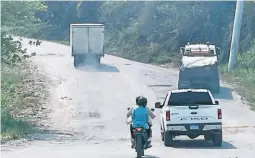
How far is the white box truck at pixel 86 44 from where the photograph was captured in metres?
56.4

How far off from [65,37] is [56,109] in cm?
5156

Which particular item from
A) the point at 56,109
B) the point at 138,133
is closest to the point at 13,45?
the point at 56,109

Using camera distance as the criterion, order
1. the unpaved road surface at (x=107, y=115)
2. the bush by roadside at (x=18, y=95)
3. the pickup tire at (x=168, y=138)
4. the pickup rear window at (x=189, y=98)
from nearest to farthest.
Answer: the unpaved road surface at (x=107, y=115), the pickup tire at (x=168, y=138), the pickup rear window at (x=189, y=98), the bush by roadside at (x=18, y=95)

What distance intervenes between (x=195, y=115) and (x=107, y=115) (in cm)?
1297

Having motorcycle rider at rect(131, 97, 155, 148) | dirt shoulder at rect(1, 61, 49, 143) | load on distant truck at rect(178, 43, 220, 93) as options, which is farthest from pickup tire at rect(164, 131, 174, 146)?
load on distant truck at rect(178, 43, 220, 93)

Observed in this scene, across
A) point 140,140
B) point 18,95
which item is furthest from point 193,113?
point 18,95

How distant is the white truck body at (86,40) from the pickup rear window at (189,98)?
108ft

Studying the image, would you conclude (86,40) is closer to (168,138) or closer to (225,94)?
(225,94)

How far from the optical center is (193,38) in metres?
62.5

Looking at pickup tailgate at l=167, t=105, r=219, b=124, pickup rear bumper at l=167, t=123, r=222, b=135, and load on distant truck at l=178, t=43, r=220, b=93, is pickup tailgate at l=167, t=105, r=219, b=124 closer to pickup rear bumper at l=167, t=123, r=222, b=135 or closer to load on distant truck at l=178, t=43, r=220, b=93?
pickup rear bumper at l=167, t=123, r=222, b=135

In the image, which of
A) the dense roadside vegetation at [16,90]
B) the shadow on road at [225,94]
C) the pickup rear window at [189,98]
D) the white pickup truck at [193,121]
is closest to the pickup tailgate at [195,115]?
the white pickup truck at [193,121]

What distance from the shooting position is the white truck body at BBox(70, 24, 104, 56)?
5641 cm

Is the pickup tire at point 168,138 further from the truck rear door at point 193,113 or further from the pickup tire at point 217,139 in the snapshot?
the pickup tire at point 217,139

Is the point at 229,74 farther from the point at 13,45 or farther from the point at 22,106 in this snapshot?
the point at 13,45
